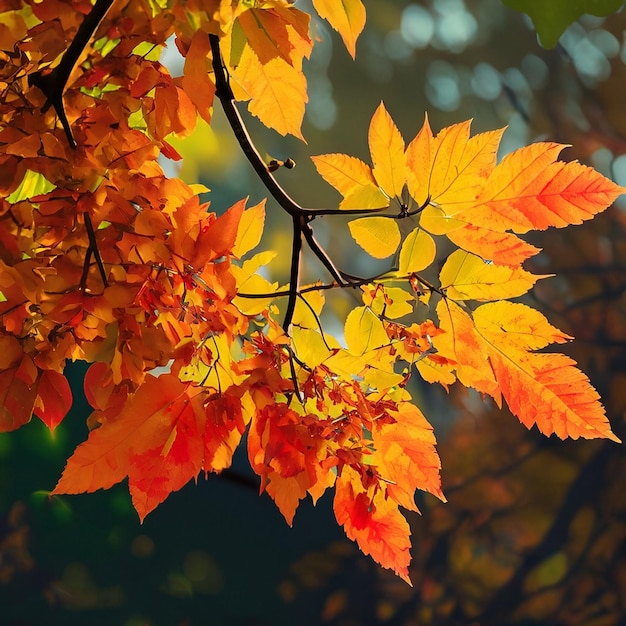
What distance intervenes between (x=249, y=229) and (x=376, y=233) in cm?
6

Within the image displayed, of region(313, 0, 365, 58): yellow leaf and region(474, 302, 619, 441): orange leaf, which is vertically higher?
region(313, 0, 365, 58): yellow leaf

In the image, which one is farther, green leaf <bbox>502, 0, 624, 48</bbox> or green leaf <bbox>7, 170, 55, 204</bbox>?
green leaf <bbox>7, 170, 55, 204</bbox>

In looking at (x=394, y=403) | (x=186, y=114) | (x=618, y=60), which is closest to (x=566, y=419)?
(x=394, y=403)

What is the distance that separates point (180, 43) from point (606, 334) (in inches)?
33.2

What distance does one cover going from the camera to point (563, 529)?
0.94 meters

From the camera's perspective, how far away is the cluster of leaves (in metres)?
0.22

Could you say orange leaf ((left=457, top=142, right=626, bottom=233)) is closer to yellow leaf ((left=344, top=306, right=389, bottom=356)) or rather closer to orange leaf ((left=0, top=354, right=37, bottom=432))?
yellow leaf ((left=344, top=306, right=389, bottom=356))

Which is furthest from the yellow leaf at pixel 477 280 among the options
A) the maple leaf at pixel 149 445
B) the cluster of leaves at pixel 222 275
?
the maple leaf at pixel 149 445

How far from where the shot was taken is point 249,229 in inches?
12.1

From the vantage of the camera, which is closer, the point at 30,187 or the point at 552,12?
the point at 552,12

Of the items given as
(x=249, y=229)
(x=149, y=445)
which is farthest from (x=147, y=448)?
A: (x=249, y=229)

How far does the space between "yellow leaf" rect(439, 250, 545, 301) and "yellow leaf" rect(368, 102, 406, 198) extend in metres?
0.04

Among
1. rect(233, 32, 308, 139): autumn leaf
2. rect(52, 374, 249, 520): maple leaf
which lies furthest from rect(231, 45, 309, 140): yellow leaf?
rect(52, 374, 249, 520): maple leaf

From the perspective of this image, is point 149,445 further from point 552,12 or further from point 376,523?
point 552,12
